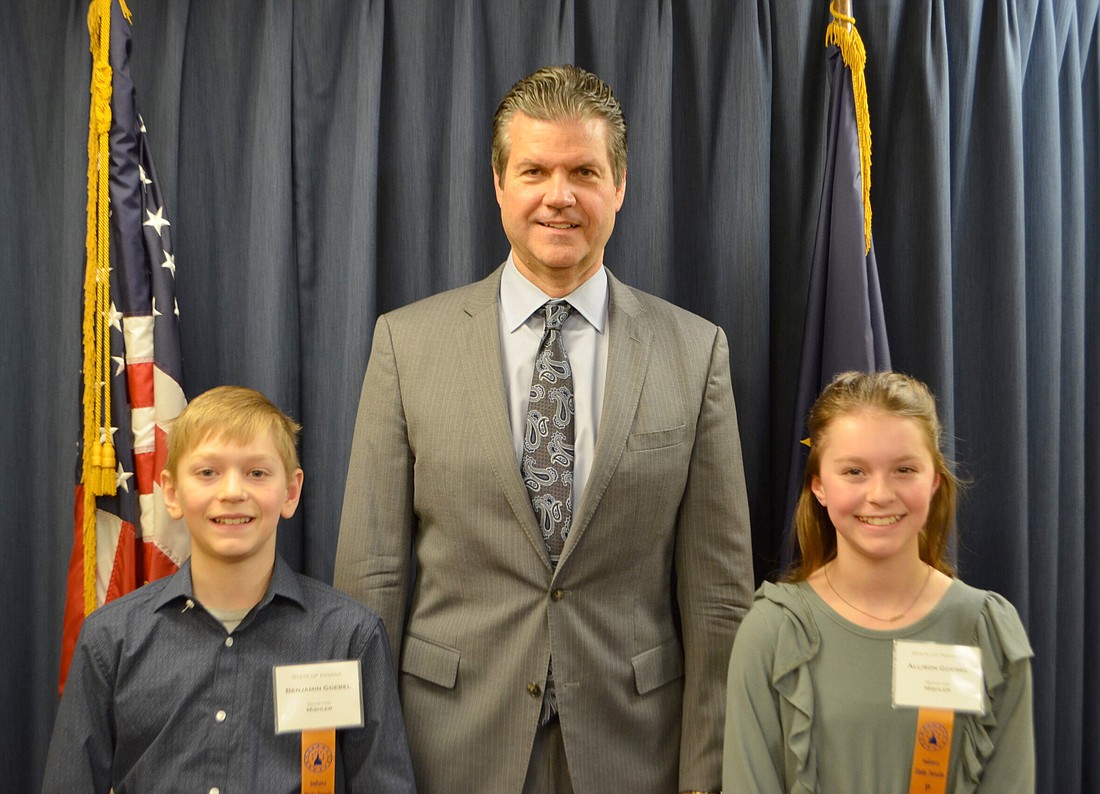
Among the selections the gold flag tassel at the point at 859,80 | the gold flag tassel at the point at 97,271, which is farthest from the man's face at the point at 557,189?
the gold flag tassel at the point at 97,271

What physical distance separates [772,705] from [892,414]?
54cm

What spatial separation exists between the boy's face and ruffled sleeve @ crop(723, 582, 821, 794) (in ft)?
2.74

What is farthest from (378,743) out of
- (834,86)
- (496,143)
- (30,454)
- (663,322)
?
(834,86)

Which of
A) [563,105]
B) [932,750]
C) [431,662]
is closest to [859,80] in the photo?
[563,105]

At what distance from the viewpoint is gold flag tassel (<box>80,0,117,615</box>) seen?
2.13 m

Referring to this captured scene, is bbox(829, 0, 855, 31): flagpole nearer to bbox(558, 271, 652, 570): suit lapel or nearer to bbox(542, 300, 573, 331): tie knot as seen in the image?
bbox(558, 271, 652, 570): suit lapel

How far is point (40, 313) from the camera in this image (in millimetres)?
2385

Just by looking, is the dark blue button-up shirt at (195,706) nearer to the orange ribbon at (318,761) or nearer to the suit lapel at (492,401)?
the orange ribbon at (318,761)

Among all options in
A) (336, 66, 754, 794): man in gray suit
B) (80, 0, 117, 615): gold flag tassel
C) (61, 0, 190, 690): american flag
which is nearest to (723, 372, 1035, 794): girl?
(336, 66, 754, 794): man in gray suit

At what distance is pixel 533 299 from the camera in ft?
6.23

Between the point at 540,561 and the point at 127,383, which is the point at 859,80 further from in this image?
the point at 127,383

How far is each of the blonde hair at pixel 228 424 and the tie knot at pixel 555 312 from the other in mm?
513

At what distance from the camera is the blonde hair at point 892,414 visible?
5.82ft

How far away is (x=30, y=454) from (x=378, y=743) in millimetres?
1253
